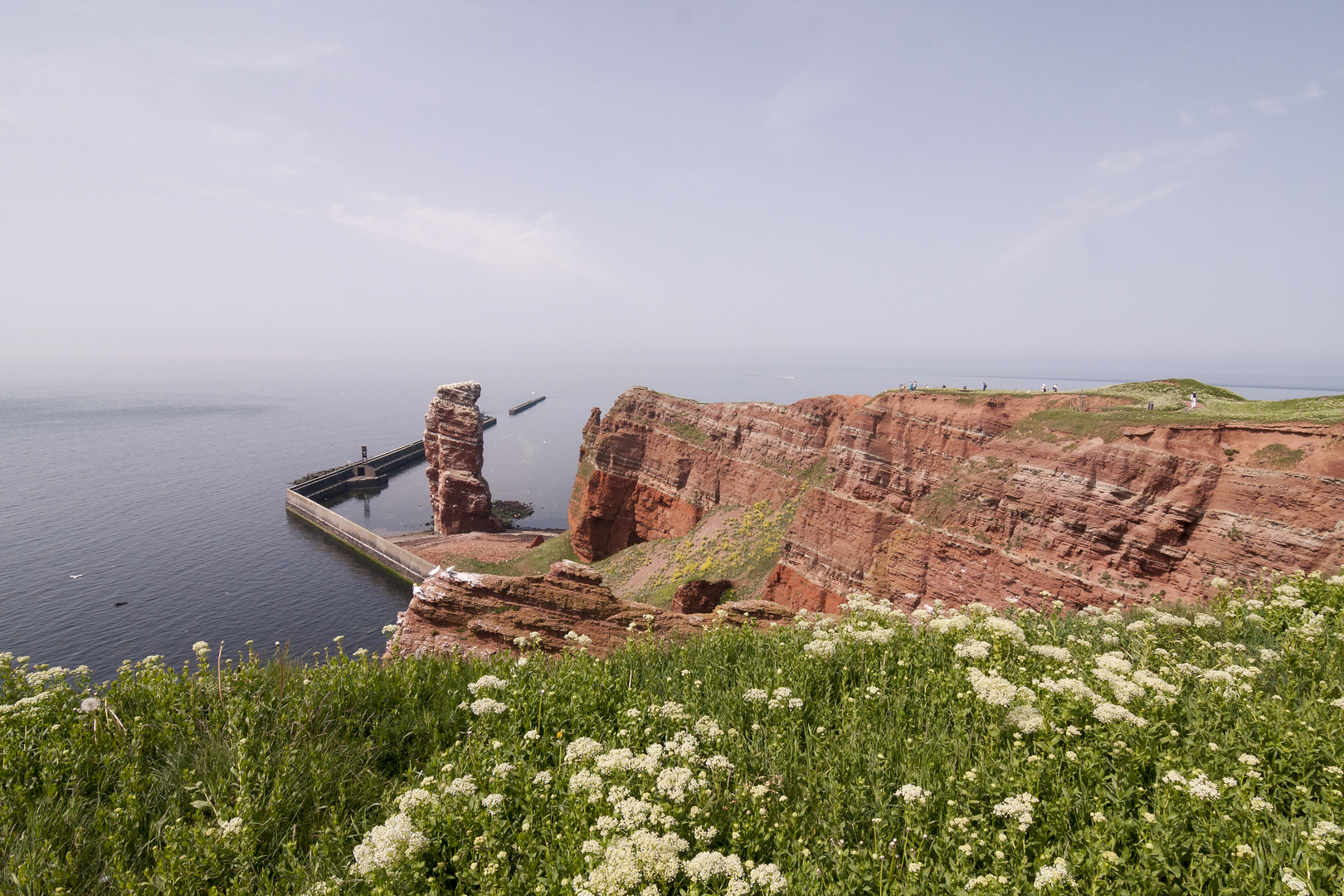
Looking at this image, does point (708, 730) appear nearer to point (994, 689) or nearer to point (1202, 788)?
point (994, 689)

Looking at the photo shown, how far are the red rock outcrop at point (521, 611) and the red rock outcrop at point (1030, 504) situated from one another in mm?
11648

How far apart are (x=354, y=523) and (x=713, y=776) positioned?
67653 millimetres

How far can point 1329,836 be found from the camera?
3076 mm

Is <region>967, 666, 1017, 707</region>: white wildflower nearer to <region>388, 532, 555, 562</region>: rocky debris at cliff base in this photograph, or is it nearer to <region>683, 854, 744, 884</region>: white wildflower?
<region>683, 854, 744, 884</region>: white wildflower

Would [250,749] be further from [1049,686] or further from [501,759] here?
[1049,686]

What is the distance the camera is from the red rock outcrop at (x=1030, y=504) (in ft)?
49.9

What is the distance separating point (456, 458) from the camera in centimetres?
6347

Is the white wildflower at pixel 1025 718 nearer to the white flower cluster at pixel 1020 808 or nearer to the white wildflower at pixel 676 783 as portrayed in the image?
the white flower cluster at pixel 1020 808

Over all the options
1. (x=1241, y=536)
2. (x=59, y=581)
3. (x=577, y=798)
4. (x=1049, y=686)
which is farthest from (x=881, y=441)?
(x=59, y=581)

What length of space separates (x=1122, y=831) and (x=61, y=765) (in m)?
7.90

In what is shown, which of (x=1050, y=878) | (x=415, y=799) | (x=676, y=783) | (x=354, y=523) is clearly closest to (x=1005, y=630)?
(x=1050, y=878)

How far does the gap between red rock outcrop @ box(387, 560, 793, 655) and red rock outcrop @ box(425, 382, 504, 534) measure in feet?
170

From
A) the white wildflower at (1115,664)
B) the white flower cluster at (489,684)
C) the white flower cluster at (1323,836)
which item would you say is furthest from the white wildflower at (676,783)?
the white wildflower at (1115,664)

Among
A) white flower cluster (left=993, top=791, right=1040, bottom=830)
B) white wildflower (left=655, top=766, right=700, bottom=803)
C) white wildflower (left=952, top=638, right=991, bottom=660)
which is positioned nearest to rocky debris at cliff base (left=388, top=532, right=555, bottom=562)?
white wildflower (left=952, top=638, right=991, bottom=660)
